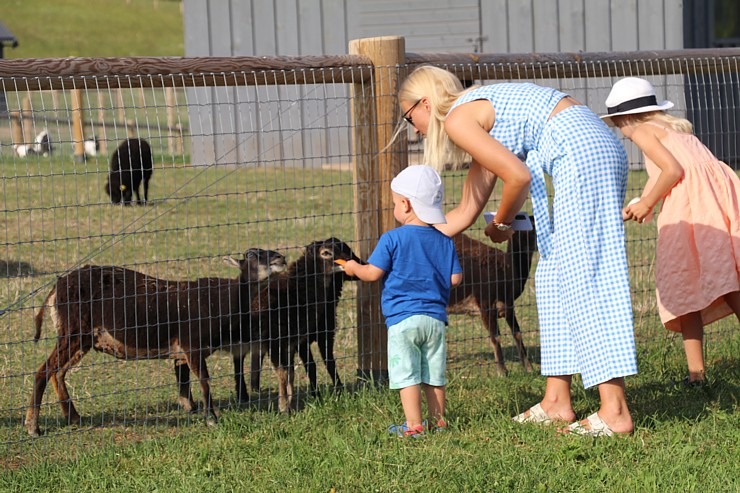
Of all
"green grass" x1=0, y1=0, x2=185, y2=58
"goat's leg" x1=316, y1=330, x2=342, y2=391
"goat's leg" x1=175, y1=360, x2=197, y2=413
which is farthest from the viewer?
"green grass" x1=0, y1=0, x2=185, y2=58

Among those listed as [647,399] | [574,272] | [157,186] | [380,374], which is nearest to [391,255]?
[574,272]

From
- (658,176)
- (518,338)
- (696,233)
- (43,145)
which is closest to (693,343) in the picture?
(696,233)

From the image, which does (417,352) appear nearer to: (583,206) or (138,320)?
(583,206)

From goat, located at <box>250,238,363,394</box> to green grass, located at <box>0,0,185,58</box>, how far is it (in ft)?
150

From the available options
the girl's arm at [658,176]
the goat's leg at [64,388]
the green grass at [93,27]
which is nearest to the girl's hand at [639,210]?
the girl's arm at [658,176]

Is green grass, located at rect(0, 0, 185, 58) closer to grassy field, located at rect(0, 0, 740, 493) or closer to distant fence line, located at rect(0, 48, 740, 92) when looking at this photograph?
distant fence line, located at rect(0, 48, 740, 92)

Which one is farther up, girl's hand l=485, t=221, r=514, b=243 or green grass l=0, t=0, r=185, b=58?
green grass l=0, t=0, r=185, b=58

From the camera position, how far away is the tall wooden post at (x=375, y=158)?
18.4ft

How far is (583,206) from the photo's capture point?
449 centimetres

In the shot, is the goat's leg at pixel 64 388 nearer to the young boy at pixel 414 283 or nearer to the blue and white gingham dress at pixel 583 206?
the young boy at pixel 414 283

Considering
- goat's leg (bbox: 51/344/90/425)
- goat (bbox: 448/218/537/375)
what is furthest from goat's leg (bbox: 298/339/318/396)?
goat's leg (bbox: 51/344/90/425)

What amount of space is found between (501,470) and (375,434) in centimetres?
76

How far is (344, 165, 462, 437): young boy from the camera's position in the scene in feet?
15.2

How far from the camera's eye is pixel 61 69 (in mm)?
4648
